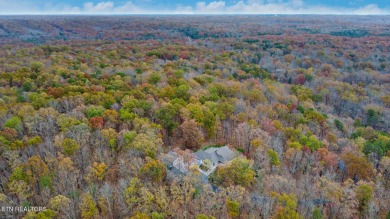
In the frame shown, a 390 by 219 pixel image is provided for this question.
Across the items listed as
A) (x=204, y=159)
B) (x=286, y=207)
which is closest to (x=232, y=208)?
(x=286, y=207)

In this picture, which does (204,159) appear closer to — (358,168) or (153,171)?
(153,171)

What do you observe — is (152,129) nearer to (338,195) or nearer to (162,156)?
(162,156)

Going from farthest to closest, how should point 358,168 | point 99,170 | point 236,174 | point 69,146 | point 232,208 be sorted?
point 358,168, point 69,146, point 99,170, point 236,174, point 232,208

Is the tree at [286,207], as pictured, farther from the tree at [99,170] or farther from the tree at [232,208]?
the tree at [99,170]

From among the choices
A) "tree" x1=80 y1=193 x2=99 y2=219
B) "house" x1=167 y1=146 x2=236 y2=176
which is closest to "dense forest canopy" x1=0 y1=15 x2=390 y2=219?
"tree" x1=80 y1=193 x2=99 y2=219

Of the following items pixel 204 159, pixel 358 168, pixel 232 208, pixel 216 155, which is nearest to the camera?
pixel 232 208

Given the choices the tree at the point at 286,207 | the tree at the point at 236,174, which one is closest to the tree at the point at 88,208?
the tree at the point at 236,174
